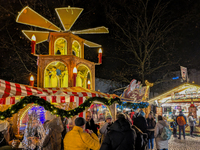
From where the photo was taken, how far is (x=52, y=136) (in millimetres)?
5207

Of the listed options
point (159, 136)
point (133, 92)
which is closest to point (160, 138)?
point (159, 136)

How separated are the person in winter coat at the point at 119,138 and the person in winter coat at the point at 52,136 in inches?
89.4

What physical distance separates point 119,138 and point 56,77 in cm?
728

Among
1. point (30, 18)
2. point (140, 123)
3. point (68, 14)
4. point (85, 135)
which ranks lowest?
point (140, 123)

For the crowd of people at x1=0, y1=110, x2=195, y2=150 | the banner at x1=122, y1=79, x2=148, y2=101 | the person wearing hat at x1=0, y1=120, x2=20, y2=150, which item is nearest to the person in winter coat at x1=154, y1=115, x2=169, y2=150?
the crowd of people at x1=0, y1=110, x2=195, y2=150

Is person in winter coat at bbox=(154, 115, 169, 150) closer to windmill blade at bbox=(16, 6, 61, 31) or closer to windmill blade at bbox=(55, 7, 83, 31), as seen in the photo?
windmill blade at bbox=(55, 7, 83, 31)

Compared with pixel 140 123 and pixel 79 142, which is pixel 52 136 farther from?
pixel 140 123

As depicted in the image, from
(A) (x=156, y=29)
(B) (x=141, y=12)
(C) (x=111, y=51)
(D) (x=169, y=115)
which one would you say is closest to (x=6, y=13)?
(C) (x=111, y=51)

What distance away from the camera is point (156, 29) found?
19953 mm

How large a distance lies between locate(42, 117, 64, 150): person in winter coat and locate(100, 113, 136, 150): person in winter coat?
2271mm

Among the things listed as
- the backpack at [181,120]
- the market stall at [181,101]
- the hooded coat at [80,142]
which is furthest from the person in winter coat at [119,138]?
the market stall at [181,101]

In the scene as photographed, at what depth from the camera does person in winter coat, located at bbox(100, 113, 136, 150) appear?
315 cm

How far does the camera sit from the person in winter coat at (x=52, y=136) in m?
4.96

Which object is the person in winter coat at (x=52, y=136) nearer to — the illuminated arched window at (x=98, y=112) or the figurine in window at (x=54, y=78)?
the figurine in window at (x=54, y=78)
